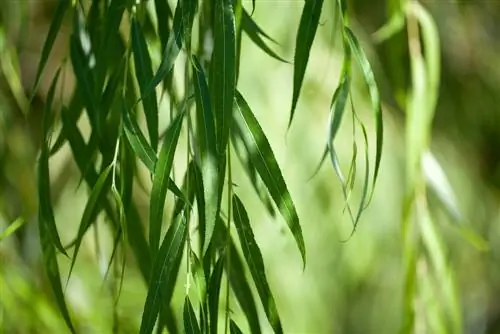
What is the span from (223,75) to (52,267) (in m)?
0.16

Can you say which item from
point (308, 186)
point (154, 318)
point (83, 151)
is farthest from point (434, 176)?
point (154, 318)

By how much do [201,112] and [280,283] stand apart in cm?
62

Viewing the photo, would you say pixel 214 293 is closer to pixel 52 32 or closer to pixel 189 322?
pixel 189 322

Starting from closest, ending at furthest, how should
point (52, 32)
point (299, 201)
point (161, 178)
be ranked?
point (161, 178) < point (52, 32) < point (299, 201)

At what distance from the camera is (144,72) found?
51 centimetres

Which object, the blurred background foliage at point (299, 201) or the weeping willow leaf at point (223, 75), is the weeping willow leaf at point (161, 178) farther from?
the blurred background foliage at point (299, 201)

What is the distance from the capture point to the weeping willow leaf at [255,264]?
46 cm

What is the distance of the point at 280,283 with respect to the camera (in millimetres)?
1053

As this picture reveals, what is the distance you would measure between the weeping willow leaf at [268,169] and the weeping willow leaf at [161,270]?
43 millimetres

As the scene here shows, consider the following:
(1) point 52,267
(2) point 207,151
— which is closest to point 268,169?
(2) point 207,151

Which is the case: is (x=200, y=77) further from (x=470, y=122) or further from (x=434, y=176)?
(x=470, y=122)

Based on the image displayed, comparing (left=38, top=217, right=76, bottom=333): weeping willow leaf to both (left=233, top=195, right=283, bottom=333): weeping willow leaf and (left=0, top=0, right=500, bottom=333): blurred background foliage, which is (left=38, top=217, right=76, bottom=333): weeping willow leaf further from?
(left=0, top=0, right=500, bottom=333): blurred background foliage

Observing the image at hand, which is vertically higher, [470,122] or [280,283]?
[470,122]

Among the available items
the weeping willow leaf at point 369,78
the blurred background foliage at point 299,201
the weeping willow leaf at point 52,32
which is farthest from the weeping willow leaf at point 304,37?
the blurred background foliage at point 299,201
